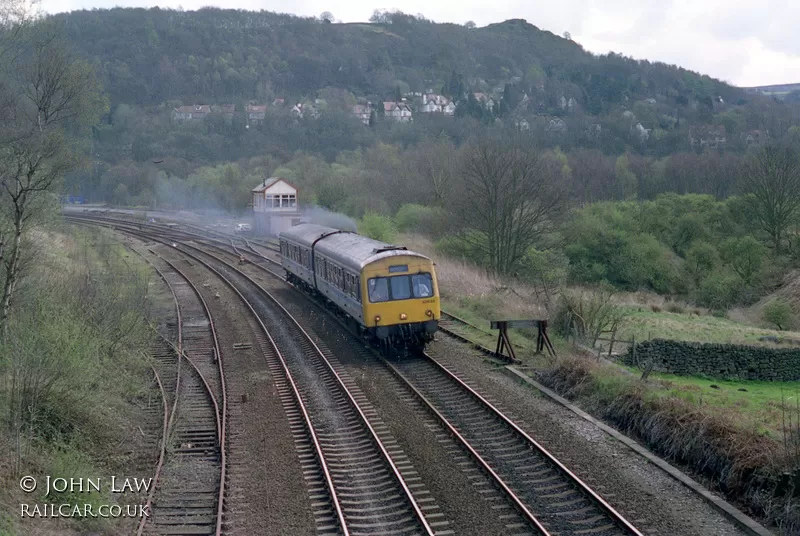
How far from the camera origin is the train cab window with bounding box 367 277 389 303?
19.5 metres

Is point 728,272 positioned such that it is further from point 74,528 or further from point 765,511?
point 74,528

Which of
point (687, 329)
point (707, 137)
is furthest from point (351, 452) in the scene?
point (707, 137)

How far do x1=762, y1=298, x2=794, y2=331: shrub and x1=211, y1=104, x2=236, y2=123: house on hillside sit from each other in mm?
95034

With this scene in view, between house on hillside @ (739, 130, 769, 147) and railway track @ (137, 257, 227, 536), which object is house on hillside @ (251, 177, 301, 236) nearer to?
railway track @ (137, 257, 227, 536)

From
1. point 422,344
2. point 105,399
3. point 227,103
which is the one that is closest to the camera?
point 105,399

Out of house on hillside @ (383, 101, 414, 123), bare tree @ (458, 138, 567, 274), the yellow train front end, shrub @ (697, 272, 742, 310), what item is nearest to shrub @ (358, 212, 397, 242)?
bare tree @ (458, 138, 567, 274)

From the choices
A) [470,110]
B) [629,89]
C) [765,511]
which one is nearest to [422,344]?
[765,511]

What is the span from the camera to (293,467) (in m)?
12.0

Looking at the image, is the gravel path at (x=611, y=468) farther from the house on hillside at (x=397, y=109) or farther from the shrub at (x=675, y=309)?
the house on hillside at (x=397, y=109)

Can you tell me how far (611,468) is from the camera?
455 inches

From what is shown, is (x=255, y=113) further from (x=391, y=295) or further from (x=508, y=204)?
(x=391, y=295)

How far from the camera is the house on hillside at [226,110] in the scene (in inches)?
4652

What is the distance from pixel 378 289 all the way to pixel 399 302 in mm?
652

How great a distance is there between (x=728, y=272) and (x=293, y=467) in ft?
117
